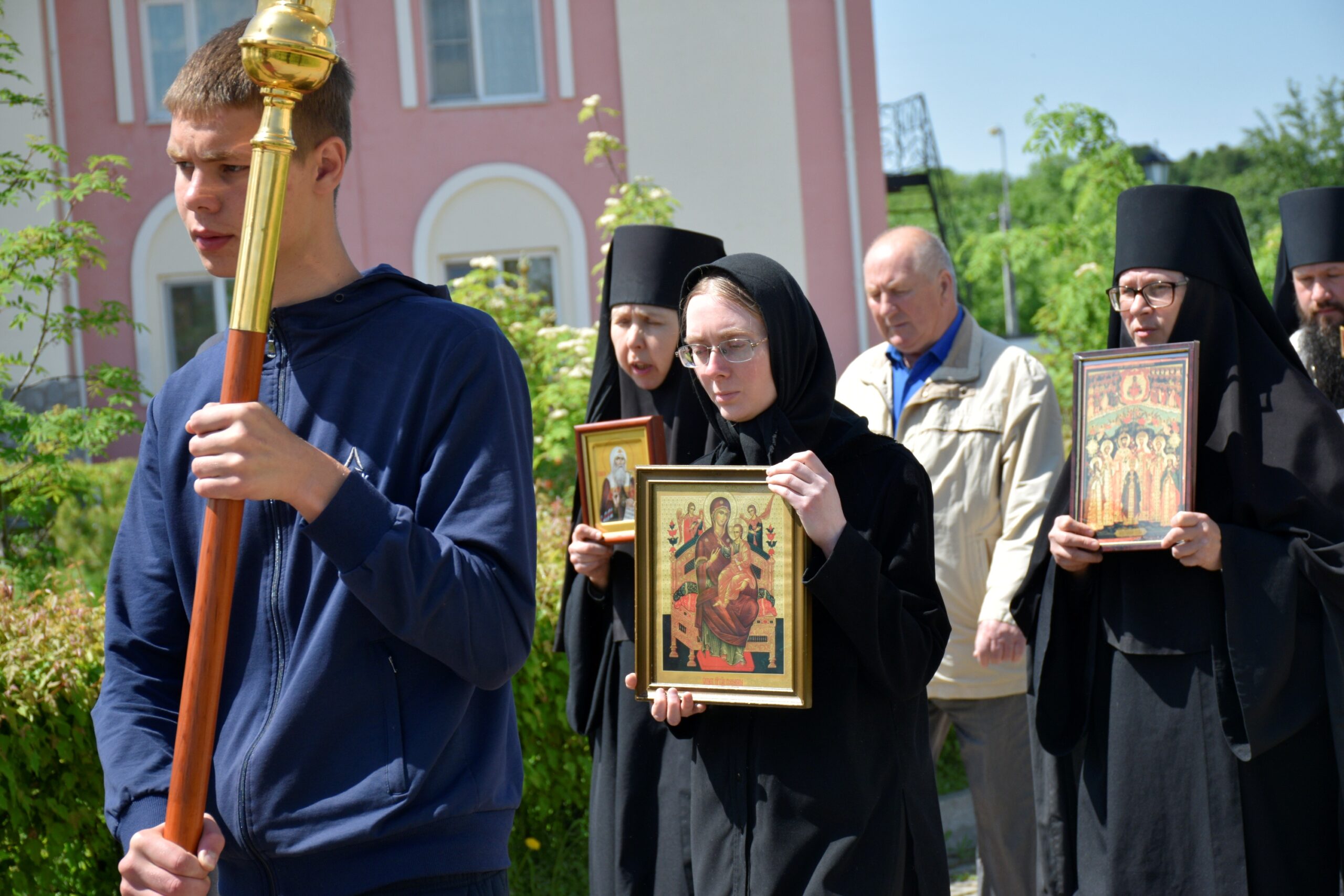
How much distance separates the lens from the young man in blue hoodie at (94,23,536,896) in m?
1.73

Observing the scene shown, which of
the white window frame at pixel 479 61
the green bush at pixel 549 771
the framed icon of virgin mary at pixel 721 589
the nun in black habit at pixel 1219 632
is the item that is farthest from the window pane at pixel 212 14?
the framed icon of virgin mary at pixel 721 589

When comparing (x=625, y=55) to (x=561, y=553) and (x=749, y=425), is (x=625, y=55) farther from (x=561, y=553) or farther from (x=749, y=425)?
(x=749, y=425)

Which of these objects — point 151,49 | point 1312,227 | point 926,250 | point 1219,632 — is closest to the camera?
point 1219,632

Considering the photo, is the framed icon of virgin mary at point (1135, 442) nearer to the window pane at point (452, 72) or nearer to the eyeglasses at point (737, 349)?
the eyeglasses at point (737, 349)

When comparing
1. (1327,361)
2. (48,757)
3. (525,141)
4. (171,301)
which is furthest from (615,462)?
(171,301)

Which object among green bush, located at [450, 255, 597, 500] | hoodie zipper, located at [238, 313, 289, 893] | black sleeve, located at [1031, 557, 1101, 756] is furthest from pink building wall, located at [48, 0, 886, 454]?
hoodie zipper, located at [238, 313, 289, 893]

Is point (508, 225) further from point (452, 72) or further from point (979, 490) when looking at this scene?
point (979, 490)

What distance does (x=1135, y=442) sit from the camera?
3.76 m

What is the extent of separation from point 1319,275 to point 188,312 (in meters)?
12.8

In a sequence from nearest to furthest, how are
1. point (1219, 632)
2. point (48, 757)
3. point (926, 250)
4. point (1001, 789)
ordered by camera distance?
1. point (1219, 632)
2. point (48, 757)
3. point (1001, 789)
4. point (926, 250)

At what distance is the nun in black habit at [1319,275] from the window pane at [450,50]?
11370 millimetres

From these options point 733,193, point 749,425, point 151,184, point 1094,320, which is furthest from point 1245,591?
point 151,184

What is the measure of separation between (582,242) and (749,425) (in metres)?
11.7

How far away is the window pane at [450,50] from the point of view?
15.1m
